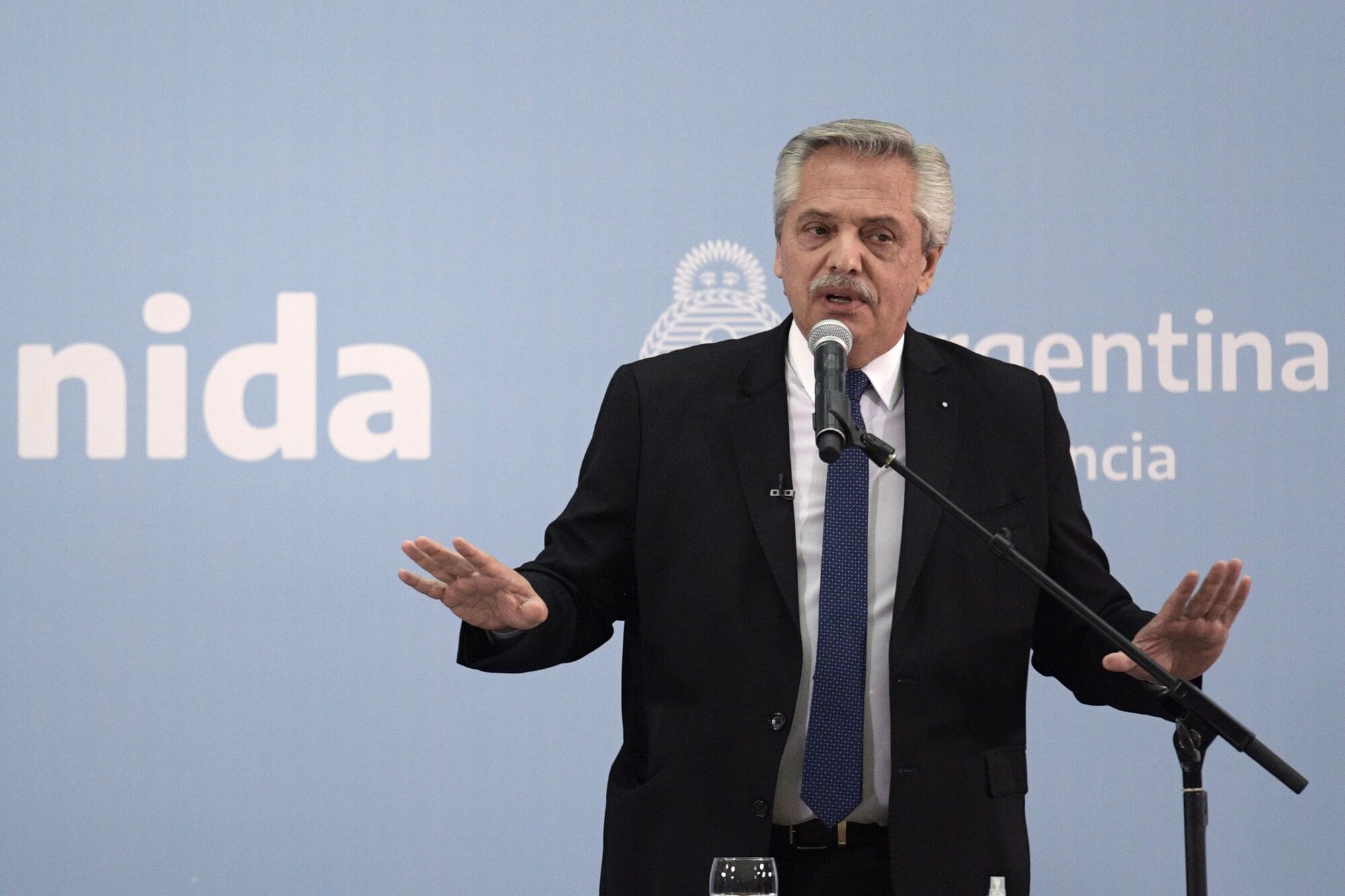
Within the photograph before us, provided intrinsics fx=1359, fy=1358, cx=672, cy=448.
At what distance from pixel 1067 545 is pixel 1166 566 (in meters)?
1.37

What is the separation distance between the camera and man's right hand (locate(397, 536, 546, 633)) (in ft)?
5.47

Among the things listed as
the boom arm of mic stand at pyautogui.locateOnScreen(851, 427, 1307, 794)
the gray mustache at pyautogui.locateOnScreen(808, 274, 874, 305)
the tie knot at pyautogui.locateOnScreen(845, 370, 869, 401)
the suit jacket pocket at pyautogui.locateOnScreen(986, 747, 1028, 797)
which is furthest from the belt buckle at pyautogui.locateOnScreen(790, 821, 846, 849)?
the gray mustache at pyautogui.locateOnScreen(808, 274, 874, 305)

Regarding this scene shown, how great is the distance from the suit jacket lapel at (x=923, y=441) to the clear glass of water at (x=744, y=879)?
0.52m

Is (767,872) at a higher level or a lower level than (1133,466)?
lower

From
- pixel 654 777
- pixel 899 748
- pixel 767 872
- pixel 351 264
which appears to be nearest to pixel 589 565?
pixel 654 777

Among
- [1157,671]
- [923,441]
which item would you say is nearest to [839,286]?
[923,441]

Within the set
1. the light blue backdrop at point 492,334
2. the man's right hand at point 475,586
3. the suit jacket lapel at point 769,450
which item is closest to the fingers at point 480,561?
the man's right hand at point 475,586

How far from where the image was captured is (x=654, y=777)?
196 centimetres

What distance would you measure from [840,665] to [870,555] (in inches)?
6.7

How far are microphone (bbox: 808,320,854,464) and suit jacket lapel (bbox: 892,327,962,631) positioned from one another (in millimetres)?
429

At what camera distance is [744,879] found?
147 centimetres

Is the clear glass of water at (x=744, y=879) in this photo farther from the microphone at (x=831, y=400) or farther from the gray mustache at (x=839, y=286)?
the gray mustache at (x=839, y=286)

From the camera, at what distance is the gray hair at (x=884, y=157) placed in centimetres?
207

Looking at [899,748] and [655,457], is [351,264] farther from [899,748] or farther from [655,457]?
[899,748]
